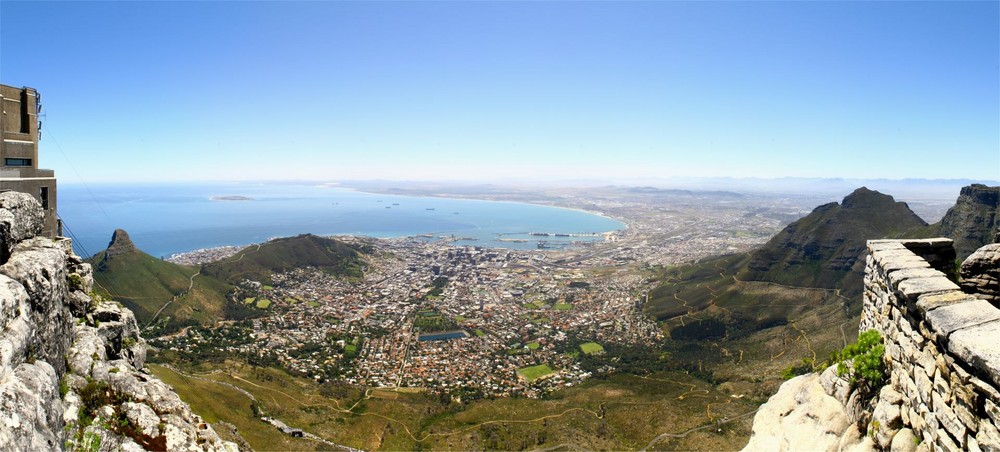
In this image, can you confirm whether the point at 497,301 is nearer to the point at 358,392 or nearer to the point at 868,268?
the point at 358,392

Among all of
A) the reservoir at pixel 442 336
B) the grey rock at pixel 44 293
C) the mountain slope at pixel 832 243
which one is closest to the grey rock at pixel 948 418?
the grey rock at pixel 44 293

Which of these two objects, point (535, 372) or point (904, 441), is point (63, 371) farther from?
point (535, 372)

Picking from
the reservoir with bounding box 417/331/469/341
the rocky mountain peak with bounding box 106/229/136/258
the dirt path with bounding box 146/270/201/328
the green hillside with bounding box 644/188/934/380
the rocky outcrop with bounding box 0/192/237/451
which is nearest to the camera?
the rocky outcrop with bounding box 0/192/237/451

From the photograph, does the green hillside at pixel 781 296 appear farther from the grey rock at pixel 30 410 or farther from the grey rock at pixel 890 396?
the grey rock at pixel 30 410

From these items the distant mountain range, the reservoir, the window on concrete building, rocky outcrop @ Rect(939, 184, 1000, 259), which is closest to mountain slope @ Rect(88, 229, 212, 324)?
the reservoir

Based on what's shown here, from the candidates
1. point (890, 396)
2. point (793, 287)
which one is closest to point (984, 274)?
point (890, 396)

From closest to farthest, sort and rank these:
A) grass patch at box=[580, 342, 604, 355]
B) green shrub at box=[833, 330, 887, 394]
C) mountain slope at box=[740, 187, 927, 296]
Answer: green shrub at box=[833, 330, 887, 394], grass patch at box=[580, 342, 604, 355], mountain slope at box=[740, 187, 927, 296]

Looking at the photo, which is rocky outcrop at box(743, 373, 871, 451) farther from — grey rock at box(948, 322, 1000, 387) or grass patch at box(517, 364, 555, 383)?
grass patch at box(517, 364, 555, 383)
